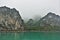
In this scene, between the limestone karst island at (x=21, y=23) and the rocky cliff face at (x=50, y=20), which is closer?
the limestone karst island at (x=21, y=23)

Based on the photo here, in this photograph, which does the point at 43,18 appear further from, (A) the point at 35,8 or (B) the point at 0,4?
(B) the point at 0,4

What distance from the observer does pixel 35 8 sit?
991 centimetres

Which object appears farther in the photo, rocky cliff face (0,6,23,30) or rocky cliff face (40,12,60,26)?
rocky cliff face (40,12,60,26)

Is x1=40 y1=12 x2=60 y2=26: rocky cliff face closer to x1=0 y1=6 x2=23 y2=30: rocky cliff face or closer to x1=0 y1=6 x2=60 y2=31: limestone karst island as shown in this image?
x1=0 y1=6 x2=60 y2=31: limestone karst island

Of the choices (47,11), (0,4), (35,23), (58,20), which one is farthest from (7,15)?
(58,20)

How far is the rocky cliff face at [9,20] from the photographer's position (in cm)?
1024

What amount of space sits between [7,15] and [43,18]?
2.17 meters

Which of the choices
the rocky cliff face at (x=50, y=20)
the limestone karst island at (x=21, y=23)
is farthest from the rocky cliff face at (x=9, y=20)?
the rocky cliff face at (x=50, y=20)

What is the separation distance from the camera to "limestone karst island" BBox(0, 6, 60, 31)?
1016cm

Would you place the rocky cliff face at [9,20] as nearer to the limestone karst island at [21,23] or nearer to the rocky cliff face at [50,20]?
the limestone karst island at [21,23]

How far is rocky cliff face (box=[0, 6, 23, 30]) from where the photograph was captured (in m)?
10.2

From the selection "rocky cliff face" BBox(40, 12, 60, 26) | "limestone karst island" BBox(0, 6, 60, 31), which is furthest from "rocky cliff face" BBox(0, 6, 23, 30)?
"rocky cliff face" BBox(40, 12, 60, 26)

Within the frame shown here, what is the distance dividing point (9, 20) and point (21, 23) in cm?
76

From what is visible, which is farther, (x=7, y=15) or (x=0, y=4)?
(x=7, y=15)
